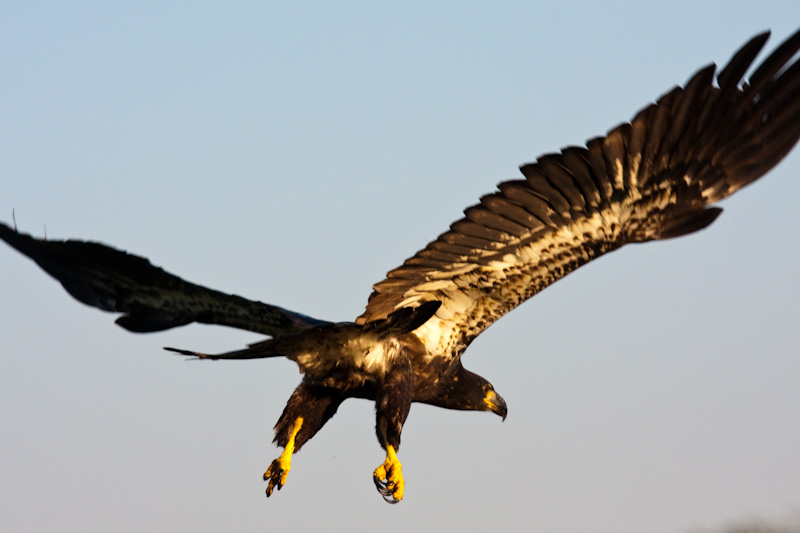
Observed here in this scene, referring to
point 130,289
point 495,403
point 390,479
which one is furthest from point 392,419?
point 130,289

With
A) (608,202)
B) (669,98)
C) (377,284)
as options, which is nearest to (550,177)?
(608,202)

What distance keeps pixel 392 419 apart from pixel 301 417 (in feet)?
2.62

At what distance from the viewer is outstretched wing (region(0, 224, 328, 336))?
608 centimetres

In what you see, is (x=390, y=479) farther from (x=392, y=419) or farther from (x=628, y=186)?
(x=628, y=186)

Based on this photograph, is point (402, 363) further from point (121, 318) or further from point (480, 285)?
point (121, 318)

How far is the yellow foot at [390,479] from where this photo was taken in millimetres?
7680

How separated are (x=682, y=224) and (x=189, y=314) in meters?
3.88

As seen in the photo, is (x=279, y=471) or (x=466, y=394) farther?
(x=466, y=394)

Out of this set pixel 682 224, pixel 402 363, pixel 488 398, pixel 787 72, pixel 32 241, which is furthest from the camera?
pixel 488 398

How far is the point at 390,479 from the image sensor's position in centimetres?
768

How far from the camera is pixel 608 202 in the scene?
299 inches

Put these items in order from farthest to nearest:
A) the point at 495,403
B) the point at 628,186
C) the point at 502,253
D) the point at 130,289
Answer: the point at 495,403
the point at 502,253
the point at 628,186
the point at 130,289

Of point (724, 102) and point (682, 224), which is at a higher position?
point (724, 102)

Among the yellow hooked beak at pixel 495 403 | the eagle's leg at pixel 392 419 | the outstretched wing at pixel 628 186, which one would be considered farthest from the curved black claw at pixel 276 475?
the yellow hooked beak at pixel 495 403
